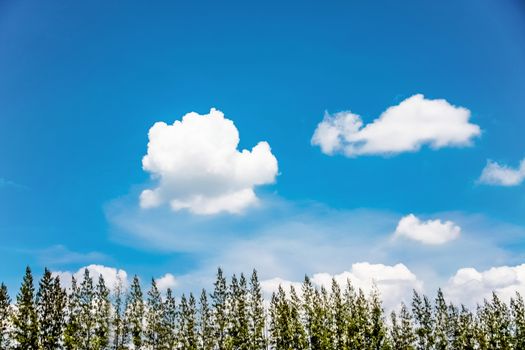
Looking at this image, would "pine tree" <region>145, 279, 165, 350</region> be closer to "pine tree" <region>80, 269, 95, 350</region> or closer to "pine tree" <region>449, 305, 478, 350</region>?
"pine tree" <region>80, 269, 95, 350</region>

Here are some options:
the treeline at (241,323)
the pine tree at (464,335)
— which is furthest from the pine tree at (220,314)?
the pine tree at (464,335)

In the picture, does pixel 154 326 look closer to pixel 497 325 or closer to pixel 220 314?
pixel 220 314

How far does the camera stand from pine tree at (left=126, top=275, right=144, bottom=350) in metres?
75.8

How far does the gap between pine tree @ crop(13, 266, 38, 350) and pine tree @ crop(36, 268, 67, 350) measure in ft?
3.08

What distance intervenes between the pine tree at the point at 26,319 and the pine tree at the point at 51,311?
94 centimetres

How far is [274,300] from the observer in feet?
236

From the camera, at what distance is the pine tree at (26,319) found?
53.8 m

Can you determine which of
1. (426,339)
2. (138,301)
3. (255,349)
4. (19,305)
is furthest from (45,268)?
(426,339)

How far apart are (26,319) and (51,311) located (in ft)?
9.62

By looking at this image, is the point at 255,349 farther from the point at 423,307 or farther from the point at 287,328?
the point at 423,307

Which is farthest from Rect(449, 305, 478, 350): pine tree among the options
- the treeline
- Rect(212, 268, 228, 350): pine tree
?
Rect(212, 268, 228, 350): pine tree

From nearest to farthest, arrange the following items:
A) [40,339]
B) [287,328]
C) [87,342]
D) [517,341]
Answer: [40,339] → [287,328] → [87,342] → [517,341]

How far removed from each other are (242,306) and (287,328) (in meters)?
7.54

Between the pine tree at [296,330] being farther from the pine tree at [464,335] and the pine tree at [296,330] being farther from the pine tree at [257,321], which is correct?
the pine tree at [464,335]
